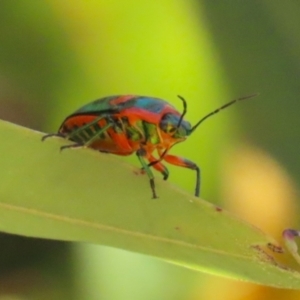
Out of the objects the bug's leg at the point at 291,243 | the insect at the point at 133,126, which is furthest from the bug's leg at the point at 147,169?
the bug's leg at the point at 291,243

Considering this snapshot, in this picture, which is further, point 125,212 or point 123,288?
point 123,288

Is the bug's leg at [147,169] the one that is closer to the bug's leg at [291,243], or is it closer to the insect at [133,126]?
the insect at [133,126]

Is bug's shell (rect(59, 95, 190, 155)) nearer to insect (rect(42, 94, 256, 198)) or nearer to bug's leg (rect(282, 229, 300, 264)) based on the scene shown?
insect (rect(42, 94, 256, 198))

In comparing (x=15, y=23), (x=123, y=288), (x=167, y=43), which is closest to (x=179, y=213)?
(x=123, y=288)

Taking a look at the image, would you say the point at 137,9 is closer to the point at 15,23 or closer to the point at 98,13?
the point at 98,13

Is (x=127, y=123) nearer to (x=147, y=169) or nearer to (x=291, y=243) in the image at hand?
(x=147, y=169)
